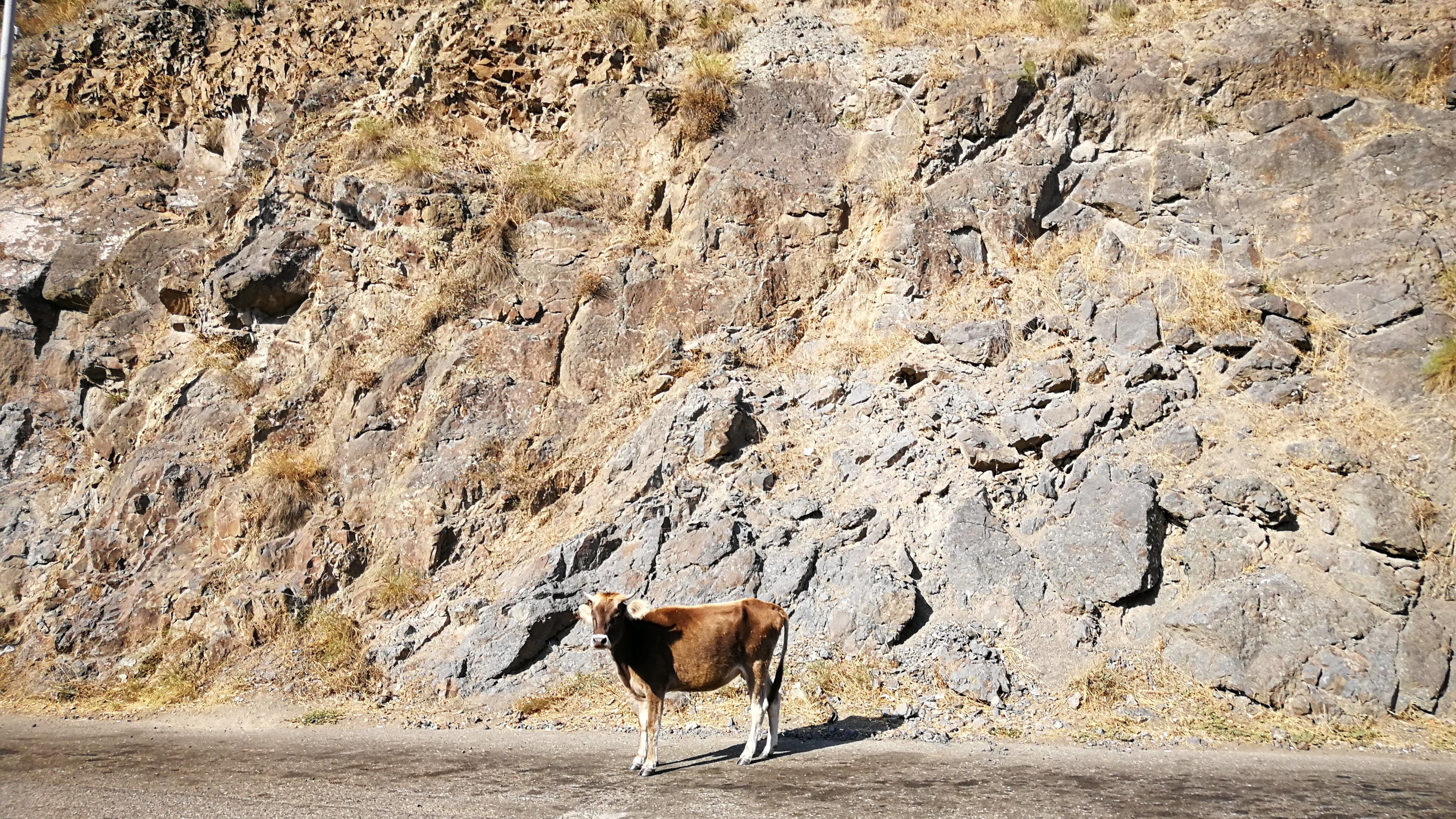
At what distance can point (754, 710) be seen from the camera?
745 centimetres

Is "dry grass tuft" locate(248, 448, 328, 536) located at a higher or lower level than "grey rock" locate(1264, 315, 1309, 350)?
lower

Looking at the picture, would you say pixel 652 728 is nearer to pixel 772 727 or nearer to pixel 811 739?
pixel 772 727

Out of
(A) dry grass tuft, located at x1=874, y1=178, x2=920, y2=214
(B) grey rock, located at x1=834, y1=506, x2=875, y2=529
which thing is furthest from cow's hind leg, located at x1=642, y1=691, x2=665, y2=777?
(A) dry grass tuft, located at x1=874, y1=178, x2=920, y2=214

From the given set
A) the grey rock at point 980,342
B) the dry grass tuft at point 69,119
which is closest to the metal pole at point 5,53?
the grey rock at point 980,342

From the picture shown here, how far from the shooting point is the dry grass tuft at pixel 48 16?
2239 centimetres

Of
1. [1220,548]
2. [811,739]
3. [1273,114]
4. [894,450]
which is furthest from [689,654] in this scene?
[1273,114]

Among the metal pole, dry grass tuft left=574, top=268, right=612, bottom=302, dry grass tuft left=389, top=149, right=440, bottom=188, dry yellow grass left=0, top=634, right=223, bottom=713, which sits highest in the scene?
dry grass tuft left=389, top=149, right=440, bottom=188

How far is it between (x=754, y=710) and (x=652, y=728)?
0.89 m

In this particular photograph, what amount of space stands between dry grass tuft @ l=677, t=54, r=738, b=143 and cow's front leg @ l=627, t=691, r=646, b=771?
1132 cm

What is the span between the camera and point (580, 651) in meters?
10.4

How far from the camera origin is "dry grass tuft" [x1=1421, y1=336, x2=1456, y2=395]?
1006 centimetres

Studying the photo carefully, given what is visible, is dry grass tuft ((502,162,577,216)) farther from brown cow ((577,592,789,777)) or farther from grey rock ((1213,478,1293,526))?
grey rock ((1213,478,1293,526))

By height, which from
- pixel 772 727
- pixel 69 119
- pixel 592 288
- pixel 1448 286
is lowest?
pixel 772 727

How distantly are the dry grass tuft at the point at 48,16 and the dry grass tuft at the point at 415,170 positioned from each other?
518 inches
